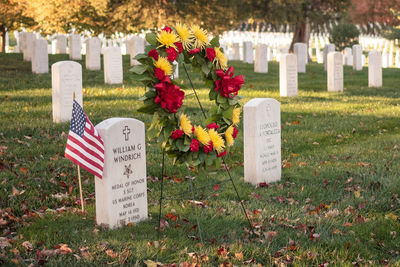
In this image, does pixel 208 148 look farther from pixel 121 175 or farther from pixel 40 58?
pixel 40 58

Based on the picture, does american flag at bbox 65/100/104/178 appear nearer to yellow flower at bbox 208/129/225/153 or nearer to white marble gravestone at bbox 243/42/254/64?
yellow flower at bbox 208/129/225/153

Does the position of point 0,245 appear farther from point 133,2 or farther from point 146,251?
point 133,2

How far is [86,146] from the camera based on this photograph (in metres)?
6.40

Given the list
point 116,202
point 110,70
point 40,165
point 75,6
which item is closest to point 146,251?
point 116,202

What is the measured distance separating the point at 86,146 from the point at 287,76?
443 inches

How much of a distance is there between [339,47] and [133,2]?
1569 centimetres

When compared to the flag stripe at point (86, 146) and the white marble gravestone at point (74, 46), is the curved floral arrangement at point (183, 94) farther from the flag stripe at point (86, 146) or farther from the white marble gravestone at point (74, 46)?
the white marble gravestone at point (74, 46)

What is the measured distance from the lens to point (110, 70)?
57.5 feet

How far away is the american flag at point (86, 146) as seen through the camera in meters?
6.33

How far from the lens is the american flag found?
20.8 ft

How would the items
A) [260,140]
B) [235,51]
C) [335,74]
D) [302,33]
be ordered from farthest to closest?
[302,33], [235,51], [335,74], [260,140]

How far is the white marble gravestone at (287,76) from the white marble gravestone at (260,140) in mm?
8272

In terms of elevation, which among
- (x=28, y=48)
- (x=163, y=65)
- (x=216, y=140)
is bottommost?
(x=216, y=140)

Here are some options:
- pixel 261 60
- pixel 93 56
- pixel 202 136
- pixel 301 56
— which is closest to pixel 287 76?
pixel 261 60
